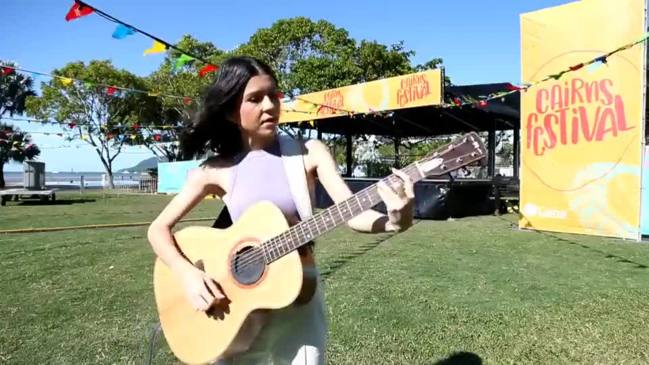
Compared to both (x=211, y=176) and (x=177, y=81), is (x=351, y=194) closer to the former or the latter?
(x=211, y=176)

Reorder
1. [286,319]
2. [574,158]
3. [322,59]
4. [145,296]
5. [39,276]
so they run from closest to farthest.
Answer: [286,319] < [145,296] < [39,276] < [574,158] < [322,59]

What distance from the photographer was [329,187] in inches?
73.7

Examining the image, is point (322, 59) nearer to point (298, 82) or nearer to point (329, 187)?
point (298, 82)

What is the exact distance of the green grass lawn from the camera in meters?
3.61

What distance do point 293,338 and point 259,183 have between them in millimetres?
573

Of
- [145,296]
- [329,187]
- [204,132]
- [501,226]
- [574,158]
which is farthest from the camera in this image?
[501,226]

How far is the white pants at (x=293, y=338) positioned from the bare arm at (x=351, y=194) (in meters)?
0.31

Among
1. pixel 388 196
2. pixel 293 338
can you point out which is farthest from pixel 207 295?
pixel 388 196

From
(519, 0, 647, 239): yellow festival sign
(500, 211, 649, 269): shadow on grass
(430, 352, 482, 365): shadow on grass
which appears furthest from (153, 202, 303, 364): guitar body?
(519, 0, 647, 239): yellow festival sign

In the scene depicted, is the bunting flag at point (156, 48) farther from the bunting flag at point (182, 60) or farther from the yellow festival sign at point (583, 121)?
the yellow festival sign at point (583, 121)

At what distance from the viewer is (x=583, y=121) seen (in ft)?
30.4

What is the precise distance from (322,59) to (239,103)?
2344cm

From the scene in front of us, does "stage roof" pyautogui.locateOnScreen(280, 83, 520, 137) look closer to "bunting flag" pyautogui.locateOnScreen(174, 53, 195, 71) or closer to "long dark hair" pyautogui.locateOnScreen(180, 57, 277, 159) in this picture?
"bunting flag" pyautogui.locateOnScreen(174, 53, 195, 71)

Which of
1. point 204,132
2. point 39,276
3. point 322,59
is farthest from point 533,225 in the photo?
point 322,59
